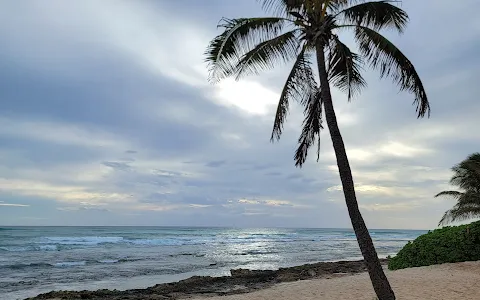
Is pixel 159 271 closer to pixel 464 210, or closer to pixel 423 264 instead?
pixel 423 264

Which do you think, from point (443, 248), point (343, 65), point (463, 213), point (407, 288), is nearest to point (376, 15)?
point (343, 65)

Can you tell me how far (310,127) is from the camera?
33.2 feet

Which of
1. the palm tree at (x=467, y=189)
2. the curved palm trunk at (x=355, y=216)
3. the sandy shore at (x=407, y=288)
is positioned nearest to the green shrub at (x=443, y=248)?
the sandy shore at (x=407, y=288)

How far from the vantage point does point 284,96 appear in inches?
356

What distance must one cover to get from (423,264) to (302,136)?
923 cm

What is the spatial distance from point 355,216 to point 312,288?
219 inches

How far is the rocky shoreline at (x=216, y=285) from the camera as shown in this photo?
12.8m

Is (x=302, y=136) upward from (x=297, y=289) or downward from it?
upward

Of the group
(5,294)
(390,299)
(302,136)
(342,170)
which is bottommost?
(5,294)

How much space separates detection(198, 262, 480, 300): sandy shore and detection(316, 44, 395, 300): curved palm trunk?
251 centimetres

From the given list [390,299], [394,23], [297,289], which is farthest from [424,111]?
[297,289]

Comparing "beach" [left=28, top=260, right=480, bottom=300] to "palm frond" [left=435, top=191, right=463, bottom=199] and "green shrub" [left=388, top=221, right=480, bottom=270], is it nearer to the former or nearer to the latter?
"green shrub" [left=388, top=221, right=480, bottom=270]

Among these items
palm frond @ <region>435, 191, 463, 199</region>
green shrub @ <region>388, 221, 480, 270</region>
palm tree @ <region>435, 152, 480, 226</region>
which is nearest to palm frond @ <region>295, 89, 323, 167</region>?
green shrub @ <region>388, 221, 480, 270</region>

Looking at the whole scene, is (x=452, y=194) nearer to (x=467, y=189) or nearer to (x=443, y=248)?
(x=467, y=189)
